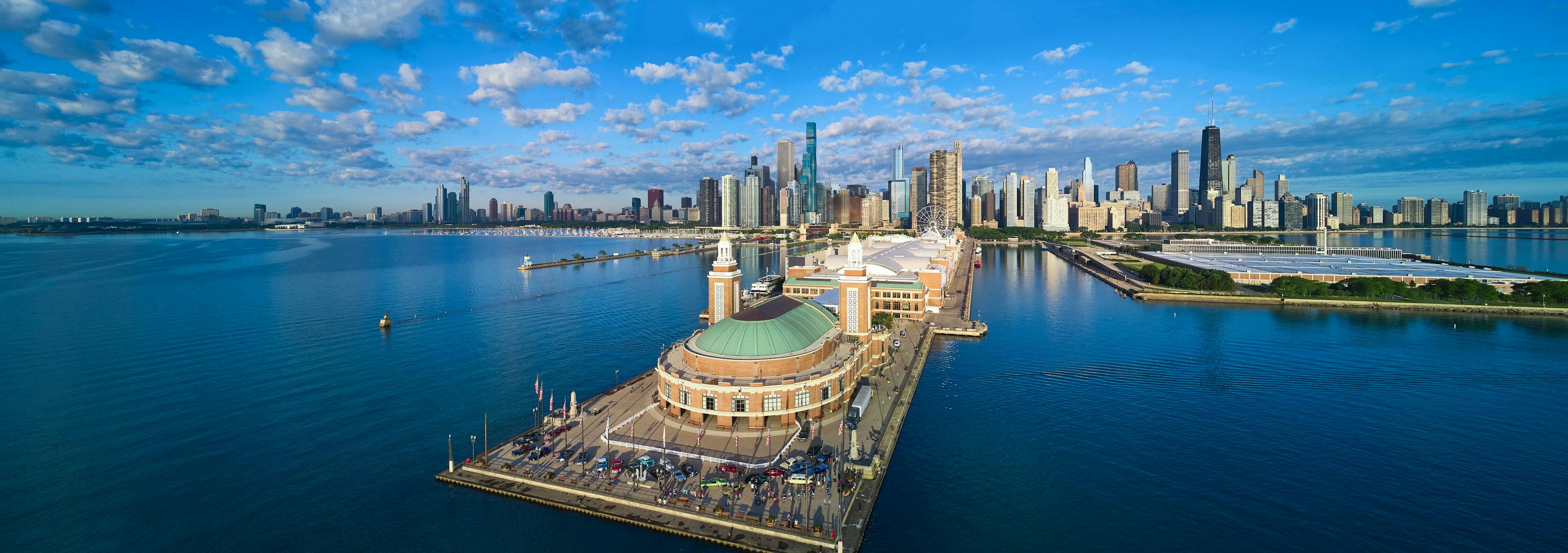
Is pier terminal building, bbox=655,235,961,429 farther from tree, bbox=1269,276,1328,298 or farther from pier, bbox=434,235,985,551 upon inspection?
tree, bbox=1269,276,1328,298

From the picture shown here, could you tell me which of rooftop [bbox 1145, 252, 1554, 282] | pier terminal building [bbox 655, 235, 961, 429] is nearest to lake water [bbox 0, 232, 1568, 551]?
pier terminal building [bbox 655, 235, 961, 429]

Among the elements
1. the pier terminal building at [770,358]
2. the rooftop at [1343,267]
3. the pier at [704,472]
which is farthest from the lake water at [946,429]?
the rooftop at [1343,267]

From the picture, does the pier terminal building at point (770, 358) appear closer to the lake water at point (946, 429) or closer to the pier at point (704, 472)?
the pier at point (704, 472)

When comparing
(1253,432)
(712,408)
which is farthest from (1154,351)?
(712,408)

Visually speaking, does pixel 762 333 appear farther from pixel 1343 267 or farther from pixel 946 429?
pixel 1343 267

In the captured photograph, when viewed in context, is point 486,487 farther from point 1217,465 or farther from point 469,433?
point 1217,465
